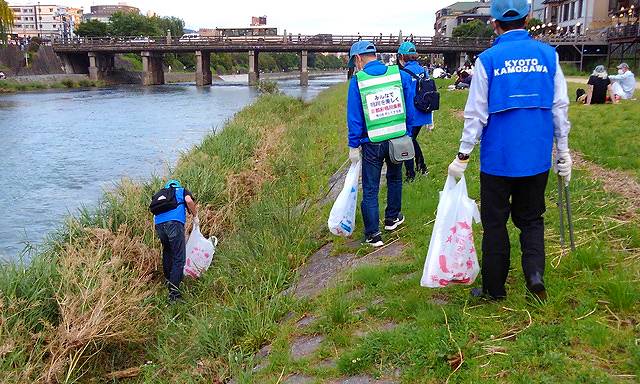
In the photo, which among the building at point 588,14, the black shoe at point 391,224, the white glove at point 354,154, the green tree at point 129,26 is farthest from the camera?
the green tree at point 129,26

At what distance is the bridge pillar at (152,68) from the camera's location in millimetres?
70750

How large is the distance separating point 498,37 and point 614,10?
59.9m

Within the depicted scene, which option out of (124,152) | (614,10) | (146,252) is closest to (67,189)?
(124,152)

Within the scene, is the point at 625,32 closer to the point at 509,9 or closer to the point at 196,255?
the point at 196,255

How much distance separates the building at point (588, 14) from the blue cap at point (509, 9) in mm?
53766

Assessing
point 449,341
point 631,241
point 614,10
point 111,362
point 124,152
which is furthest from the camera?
point 614,10

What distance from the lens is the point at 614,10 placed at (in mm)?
55031

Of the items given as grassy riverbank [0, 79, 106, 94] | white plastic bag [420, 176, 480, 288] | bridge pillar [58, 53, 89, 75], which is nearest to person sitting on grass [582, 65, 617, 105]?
white plastic bag [420, 176, 480, 288]

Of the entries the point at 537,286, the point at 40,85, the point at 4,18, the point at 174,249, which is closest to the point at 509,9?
the point at 537,286

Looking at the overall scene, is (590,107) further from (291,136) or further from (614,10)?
(614,10)

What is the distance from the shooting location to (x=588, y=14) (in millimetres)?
57938

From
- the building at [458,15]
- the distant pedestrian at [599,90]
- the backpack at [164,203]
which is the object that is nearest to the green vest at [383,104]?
the backpack at [164,203]

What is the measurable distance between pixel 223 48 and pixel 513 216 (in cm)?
6854

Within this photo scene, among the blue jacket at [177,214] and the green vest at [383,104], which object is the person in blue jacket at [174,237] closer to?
the blue jacket at [177,214]
